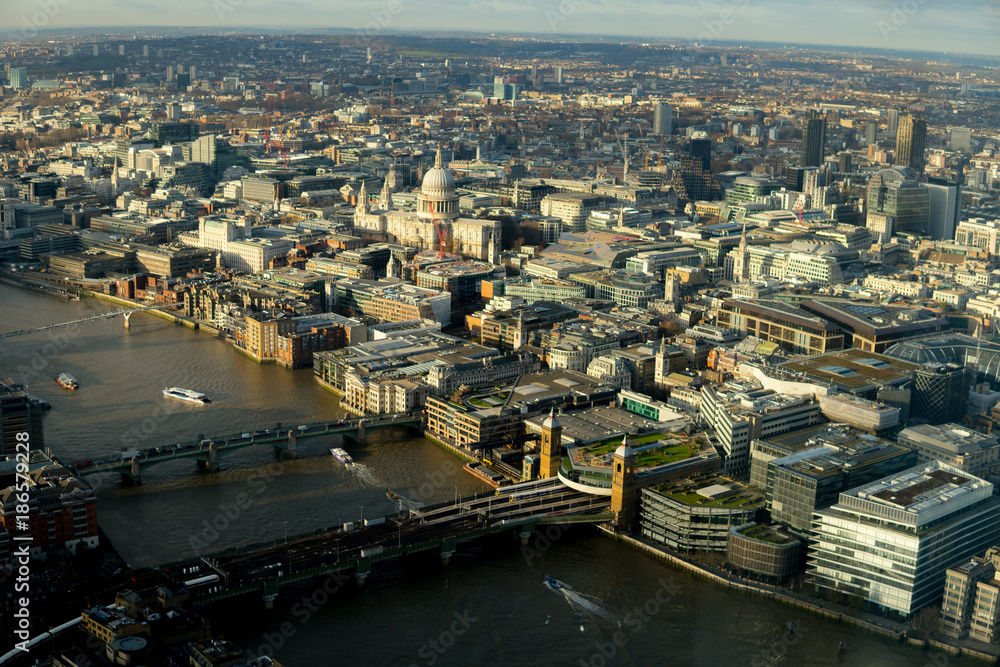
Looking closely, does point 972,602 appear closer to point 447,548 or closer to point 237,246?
point 447,548

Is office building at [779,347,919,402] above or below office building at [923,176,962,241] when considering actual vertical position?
below

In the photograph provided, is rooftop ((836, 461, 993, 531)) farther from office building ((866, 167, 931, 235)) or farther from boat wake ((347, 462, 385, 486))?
office building ((866, 167, 931, 235))

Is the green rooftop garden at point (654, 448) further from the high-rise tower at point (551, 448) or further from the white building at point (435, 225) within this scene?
the white building at point (435, 225)

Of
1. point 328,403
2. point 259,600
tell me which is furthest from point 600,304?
point 259,600

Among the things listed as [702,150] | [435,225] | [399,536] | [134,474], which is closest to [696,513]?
[399,536]

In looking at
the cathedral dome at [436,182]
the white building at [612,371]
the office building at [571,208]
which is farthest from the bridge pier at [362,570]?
the office building at [571,208]

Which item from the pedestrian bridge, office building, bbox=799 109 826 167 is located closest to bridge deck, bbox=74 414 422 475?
the pedestrian bridge

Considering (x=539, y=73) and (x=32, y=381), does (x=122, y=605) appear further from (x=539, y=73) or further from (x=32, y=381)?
(x=539, y=73)
